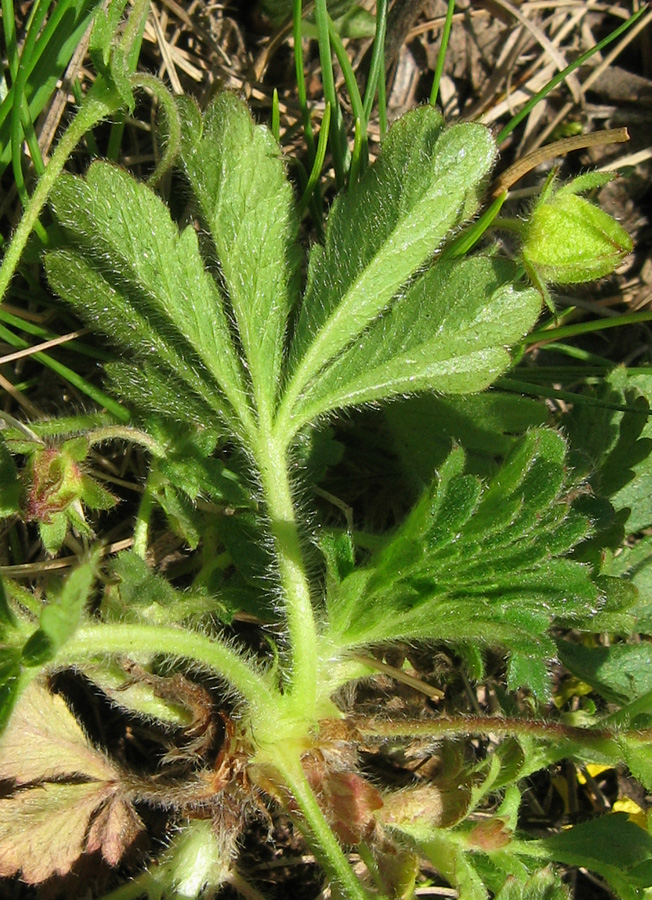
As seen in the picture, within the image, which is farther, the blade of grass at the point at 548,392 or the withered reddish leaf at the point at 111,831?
the blade of grass at the point at 548,392

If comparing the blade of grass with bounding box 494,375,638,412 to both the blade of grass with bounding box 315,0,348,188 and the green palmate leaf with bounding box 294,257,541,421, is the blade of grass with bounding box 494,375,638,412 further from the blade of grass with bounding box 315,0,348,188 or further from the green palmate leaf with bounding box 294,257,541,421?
the blade of grass with bounding box 315,0,348,188

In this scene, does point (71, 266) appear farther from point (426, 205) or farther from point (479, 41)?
point (479, 41)

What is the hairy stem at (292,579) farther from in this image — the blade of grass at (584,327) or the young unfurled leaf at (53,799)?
the blade of grass at (584,327)

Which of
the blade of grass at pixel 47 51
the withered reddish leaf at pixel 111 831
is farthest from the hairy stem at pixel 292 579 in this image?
the blade of grass at pixel 47 51

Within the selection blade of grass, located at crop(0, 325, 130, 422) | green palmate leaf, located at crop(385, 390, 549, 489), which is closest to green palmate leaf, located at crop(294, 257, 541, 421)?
green palmate leaf, located at crop(385, 390, 549, 489)

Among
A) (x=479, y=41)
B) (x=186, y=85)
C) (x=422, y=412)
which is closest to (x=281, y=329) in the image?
(x=422, y=412)

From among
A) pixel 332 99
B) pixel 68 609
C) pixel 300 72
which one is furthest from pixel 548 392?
pixel 68 609
